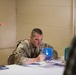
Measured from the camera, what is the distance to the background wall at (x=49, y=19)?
400 cm

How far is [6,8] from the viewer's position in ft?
15.3

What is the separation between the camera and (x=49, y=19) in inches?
167

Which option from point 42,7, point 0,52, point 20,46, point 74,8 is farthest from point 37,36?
point 0,52

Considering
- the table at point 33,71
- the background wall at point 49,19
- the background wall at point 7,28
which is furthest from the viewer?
the background wall at point 7,28

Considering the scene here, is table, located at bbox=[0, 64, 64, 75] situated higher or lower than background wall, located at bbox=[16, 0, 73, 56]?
lower

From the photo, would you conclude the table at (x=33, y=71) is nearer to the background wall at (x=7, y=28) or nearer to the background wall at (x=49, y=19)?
the background wall at (x=49, y=19)

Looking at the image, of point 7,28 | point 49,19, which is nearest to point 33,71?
point 49,19

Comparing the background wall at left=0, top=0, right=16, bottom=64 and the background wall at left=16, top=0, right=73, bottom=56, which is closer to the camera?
the background wall at left=16, top=0, right=73, bottom=56

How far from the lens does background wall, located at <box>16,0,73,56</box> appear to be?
4.00 metres

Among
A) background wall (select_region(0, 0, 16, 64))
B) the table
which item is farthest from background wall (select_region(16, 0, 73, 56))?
the table

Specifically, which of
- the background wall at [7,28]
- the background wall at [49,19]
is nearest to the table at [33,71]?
the background wall at [49,19]

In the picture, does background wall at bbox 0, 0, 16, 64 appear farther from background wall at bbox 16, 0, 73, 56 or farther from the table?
the table

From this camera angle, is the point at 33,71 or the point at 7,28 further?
the point at 7,28

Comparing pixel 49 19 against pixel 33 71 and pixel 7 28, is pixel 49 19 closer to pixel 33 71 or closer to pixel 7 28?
pixel 7 28
